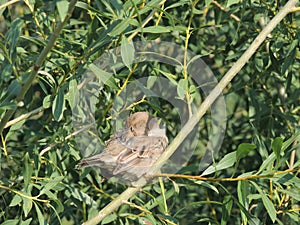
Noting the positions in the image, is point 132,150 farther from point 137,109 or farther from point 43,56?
point 43,56

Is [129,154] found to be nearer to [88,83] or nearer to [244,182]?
[88,83]

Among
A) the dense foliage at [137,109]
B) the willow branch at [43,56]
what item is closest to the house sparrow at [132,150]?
the dense foliage at [137,109]

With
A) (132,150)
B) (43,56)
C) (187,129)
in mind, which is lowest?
(132,150)

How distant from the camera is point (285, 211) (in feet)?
6.45

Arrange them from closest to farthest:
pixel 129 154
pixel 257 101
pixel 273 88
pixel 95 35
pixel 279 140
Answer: pixel 279 140 < pixel 95 35 < pixel 129 154 < pixel 257 101 < pixel 273 88

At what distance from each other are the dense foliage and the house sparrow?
2.4 inches

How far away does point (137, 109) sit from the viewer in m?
1.95

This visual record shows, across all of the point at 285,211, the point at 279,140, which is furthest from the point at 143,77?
the point at 279,140

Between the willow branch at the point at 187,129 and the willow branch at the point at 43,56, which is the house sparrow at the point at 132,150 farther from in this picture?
the willow branch at the point at 43,56

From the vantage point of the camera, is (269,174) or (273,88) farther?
(273,88)

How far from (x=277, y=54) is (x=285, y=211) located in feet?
1.74

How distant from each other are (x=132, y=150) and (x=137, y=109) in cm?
13

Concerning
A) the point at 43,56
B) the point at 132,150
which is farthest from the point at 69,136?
the point at 43,56

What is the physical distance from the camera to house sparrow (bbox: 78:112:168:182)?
1783 mm
